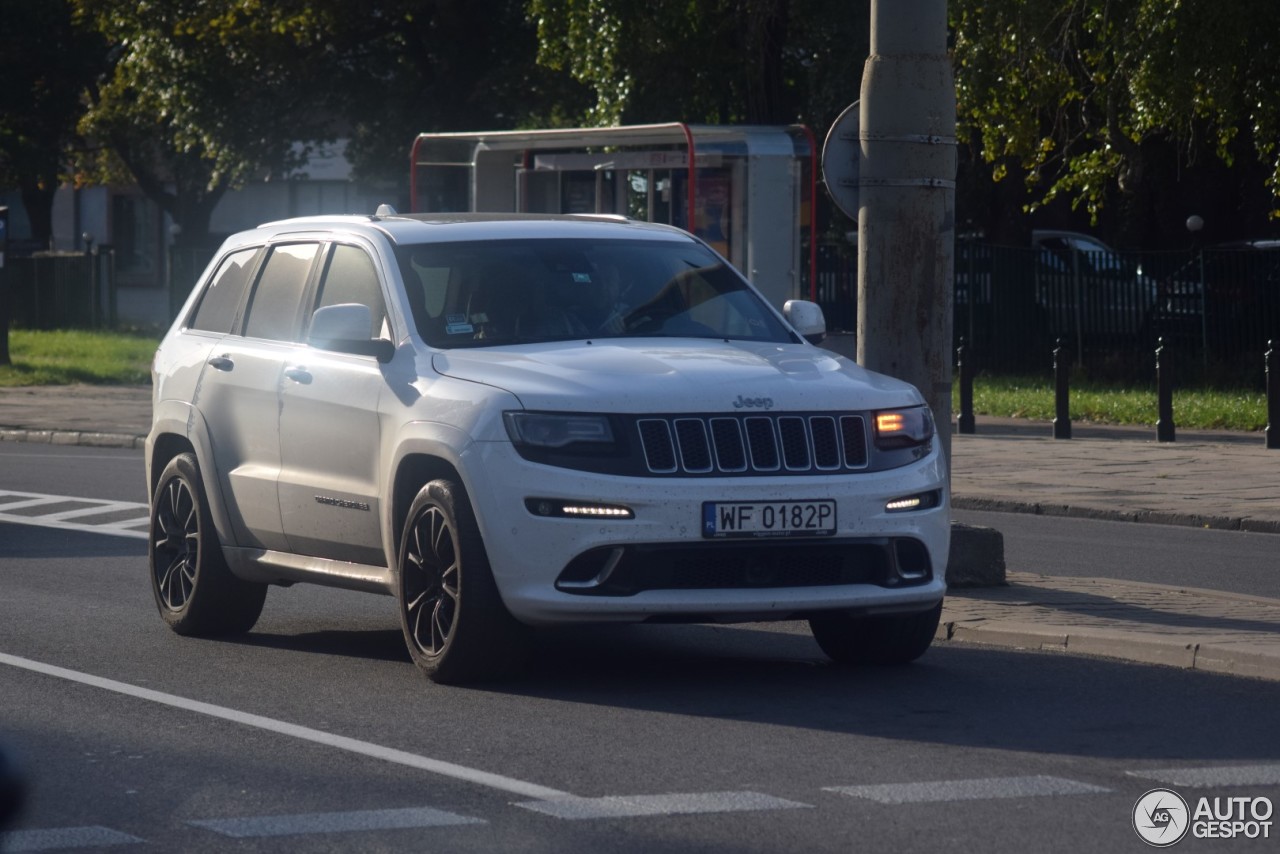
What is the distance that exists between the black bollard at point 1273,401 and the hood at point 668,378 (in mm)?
12155

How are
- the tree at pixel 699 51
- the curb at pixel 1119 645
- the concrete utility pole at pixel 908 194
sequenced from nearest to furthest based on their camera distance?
1. the curb at pixel 1119 645
2. the concrete utility pole at pixel 908 194
3. the tree at pixel 699 51

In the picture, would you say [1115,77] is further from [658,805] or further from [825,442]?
[658,805]

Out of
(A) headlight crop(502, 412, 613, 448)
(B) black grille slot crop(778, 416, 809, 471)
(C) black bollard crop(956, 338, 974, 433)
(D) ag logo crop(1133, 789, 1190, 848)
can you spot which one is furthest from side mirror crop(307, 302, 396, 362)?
(C) black bollard crop(956, 338, 974, 433)

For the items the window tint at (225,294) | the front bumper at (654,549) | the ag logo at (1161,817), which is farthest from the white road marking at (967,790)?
the window tint at (225,294)

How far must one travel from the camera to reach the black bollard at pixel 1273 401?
19.7 m

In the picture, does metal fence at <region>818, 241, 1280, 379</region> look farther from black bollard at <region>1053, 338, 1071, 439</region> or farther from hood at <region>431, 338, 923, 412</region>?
hood at <region>431, 338, 923, 412</region>

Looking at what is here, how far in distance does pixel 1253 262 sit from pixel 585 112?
14.0 metres

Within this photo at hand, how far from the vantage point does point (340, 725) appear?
285 inches

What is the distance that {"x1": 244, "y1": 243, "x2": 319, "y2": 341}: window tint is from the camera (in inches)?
370

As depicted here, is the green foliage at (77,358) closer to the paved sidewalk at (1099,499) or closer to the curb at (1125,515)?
the paved sidewalk at (1099,499)

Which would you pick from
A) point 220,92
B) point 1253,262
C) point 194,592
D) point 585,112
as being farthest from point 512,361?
point 220,92

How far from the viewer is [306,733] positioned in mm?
7090

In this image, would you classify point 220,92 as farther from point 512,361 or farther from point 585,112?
point 512,361

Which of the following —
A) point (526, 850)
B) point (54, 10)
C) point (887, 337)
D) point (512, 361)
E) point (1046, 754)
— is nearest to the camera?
point (526, 850)
